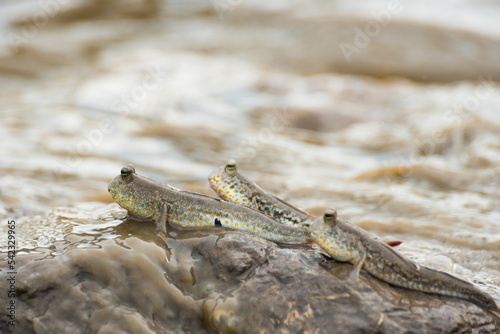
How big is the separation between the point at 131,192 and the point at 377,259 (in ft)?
6.15

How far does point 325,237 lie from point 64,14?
17.5 m

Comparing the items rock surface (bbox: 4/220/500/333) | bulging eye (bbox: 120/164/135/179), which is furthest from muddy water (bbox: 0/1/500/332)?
bulging eye (bbox: 120/164/135/179)

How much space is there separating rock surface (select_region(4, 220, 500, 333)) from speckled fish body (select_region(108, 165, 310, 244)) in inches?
7.6

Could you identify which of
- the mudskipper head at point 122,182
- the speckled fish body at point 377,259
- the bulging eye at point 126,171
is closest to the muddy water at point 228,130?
the mudskipper head at point 122,182

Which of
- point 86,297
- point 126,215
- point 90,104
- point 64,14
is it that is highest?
point 64,14

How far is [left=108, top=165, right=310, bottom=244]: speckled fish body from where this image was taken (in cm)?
383

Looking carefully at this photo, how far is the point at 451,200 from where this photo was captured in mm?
7043

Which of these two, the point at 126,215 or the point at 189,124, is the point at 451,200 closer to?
the point at 126,215

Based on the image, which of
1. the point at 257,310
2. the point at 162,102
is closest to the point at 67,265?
the point at 257,310

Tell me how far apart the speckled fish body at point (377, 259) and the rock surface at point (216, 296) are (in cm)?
7

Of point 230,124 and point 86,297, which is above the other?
point 230,124

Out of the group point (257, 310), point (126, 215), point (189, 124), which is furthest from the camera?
point (189, 124)

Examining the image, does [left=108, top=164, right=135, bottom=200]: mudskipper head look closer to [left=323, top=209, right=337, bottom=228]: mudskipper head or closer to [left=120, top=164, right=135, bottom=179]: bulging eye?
[left=120, top=164, right=135, bottom=179]: bulging eye

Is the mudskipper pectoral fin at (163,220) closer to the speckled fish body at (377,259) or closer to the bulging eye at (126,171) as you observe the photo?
the bulging eye at (126,171)
